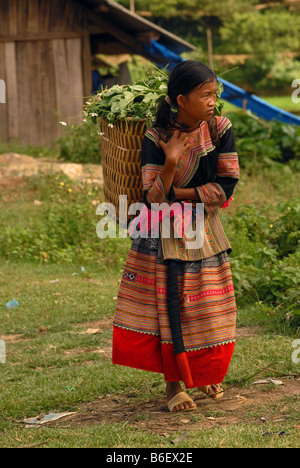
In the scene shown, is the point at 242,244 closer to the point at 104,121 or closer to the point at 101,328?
the point at 101,328

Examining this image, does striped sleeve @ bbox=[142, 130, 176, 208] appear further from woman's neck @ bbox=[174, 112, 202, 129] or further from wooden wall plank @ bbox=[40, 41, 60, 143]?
wooden wall plank @ bbox=[40, 41, 60, 143]

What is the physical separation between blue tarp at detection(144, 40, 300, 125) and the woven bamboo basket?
9.45 m

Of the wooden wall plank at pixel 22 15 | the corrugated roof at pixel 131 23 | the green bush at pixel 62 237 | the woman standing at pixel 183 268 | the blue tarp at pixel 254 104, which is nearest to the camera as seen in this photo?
the woman standing at pixel 183 268

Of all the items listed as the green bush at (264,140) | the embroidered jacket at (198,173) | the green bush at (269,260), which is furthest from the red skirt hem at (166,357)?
the green bush at (264,140)

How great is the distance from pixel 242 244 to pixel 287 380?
8.31 ft

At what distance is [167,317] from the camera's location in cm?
354

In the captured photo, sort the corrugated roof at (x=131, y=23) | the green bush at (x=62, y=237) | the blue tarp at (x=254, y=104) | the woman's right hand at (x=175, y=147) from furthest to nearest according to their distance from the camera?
the blue tarp at (x=254, y=104) < the corrugated roof at (x=131, y=23) < the green bush at (x=62, y=237) < the woman's right hand at (x=175, y=147)

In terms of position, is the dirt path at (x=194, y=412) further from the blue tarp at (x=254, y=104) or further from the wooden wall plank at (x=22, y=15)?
the wooden wall plank at (x=22, y=15)

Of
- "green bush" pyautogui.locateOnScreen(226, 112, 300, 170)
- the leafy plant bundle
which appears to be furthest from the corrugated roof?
the leafy plant bundle

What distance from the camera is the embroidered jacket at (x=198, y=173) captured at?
11.3 ft

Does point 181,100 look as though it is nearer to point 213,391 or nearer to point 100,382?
point 213,391

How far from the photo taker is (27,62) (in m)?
12.8

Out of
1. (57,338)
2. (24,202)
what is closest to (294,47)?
(24,202)

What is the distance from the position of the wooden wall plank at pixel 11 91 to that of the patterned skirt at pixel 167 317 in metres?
9.87
